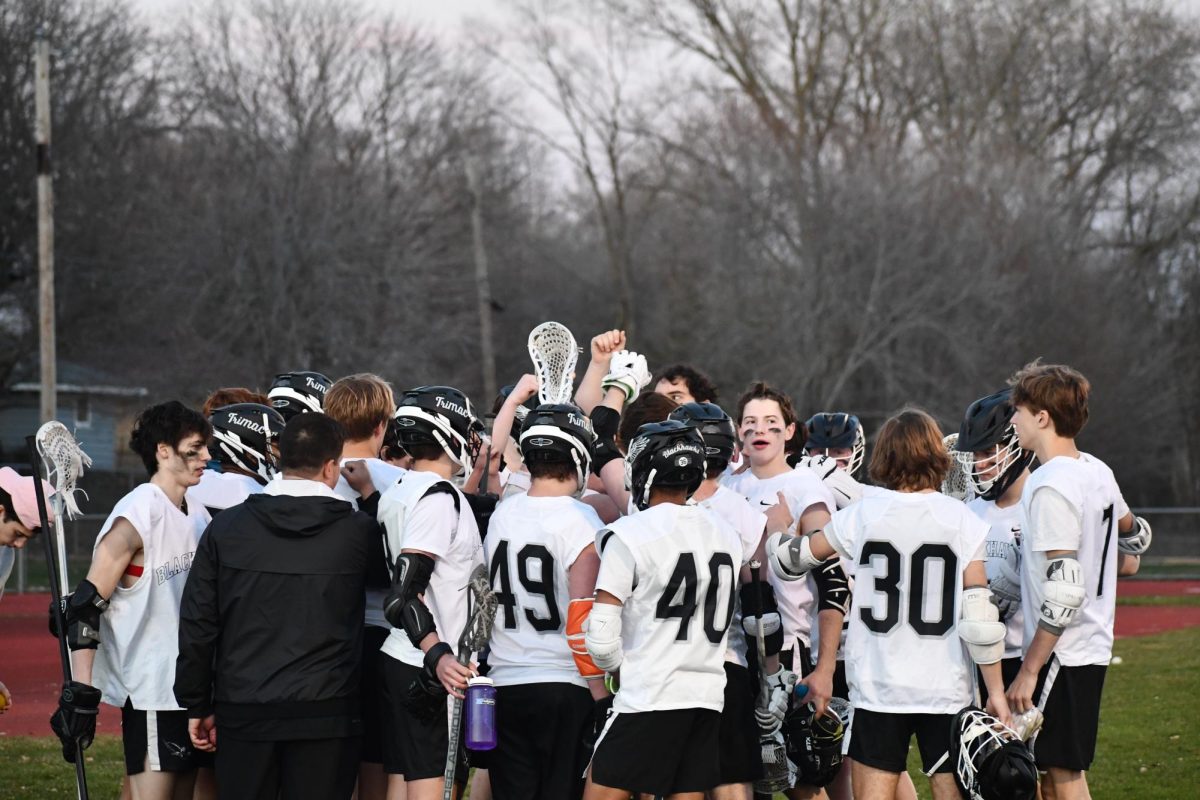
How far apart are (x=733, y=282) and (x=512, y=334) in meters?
9.54

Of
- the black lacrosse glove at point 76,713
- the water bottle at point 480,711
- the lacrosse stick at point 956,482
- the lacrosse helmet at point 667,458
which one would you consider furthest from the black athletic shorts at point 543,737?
the lacrosse stick at point 956,482

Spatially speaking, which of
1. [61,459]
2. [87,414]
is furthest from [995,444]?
[87,414]

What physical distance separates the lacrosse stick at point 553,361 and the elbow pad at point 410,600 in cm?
187

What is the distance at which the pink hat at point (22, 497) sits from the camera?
6090mm

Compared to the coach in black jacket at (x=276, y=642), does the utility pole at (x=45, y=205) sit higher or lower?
higher

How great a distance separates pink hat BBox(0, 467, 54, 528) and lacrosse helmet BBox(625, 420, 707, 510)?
255cm

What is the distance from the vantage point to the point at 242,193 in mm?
32219

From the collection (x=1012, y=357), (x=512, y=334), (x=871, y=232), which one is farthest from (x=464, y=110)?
(x=1012, y=357)

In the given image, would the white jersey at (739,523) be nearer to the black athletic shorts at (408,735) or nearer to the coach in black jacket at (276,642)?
the black athletic shorts at (408,735)

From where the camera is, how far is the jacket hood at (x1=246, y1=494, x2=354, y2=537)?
5.25 metres

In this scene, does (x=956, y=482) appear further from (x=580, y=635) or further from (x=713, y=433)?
(x=580, y=635)

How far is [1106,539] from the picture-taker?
589 centimetres

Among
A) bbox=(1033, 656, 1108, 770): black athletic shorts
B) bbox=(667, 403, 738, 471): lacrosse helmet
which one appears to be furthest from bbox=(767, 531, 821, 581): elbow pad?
bbox=(1033, 656, 1108, 770): black athletic shorts

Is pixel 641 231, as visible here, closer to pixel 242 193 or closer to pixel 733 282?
pixel 733 282
